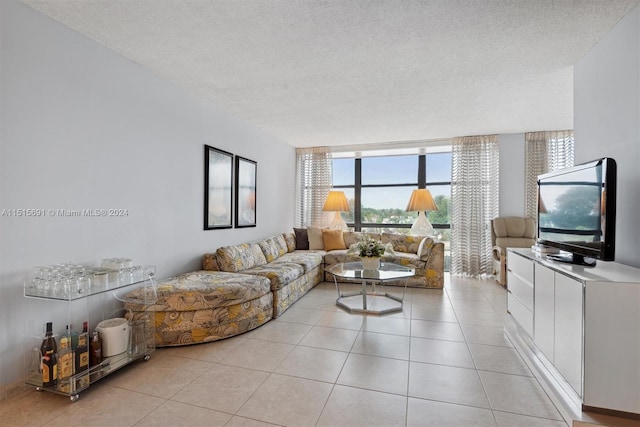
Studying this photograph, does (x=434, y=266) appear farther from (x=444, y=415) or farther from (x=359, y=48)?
(x=359, y=48)

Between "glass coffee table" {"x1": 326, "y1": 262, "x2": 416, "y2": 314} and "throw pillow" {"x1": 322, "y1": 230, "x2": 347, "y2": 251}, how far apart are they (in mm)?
1298

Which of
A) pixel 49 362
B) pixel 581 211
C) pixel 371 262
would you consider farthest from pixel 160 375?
pixel 581 211

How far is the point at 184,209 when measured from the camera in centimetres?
334

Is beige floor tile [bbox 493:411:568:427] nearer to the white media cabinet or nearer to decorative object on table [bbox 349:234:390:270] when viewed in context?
the white media cabinet

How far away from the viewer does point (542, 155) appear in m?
5.00

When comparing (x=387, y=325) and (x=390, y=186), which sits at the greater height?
(x=390, y=186)

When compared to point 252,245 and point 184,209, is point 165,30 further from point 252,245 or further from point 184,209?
point 252,245

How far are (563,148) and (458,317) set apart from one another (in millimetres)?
3657

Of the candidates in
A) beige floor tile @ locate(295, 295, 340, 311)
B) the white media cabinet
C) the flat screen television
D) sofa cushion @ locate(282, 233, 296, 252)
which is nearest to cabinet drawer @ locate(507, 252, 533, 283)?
the flat screen television

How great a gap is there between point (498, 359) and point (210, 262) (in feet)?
9.74

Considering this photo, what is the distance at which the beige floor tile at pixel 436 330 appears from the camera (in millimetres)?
2779

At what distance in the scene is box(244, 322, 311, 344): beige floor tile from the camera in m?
2.73

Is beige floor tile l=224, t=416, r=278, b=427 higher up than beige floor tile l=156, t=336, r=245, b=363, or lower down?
higher up

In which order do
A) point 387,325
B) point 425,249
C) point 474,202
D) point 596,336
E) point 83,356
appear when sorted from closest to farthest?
point 596,336 → point 83,356 → point 387,325 → point 425,249 → point 474,202
